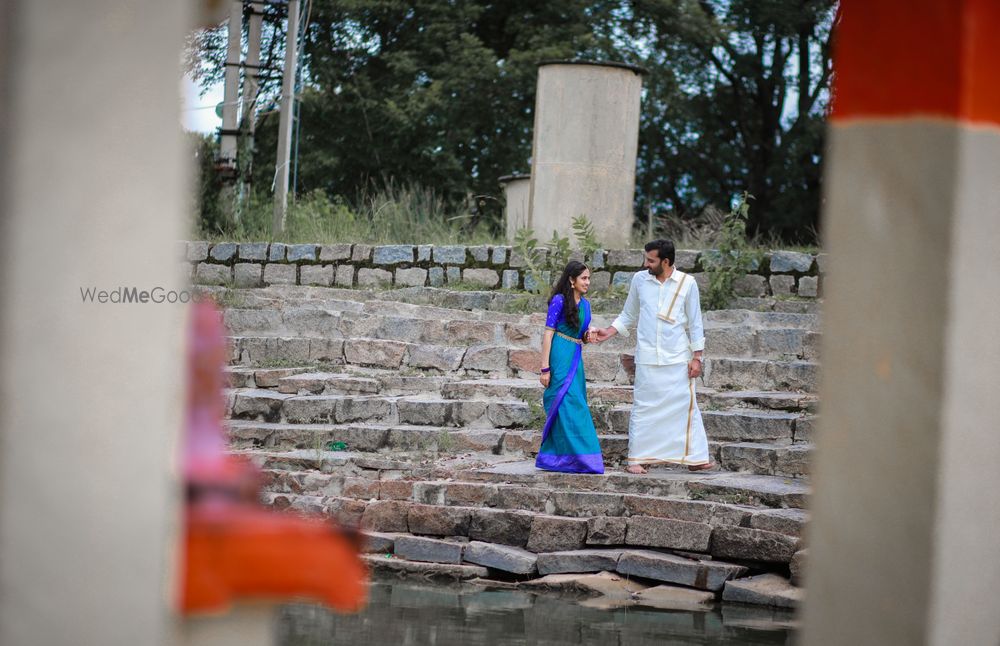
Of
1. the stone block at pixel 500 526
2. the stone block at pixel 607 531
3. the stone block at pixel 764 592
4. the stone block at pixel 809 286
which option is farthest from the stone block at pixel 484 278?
the stone block at pixel 764 592

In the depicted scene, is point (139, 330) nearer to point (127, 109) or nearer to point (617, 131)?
point (127, 109)

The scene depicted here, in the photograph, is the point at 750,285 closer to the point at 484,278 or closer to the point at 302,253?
the point at 484,278

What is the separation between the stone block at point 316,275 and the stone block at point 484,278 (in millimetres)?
1620

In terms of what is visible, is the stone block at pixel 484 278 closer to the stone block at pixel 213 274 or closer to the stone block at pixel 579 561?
the stone block at pixel 213 274

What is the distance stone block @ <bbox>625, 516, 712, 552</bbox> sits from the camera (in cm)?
642

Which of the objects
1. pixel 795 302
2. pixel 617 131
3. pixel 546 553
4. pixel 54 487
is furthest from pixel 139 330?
pixel 617 131

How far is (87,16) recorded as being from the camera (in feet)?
6.39

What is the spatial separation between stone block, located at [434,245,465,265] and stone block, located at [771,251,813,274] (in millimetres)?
3255

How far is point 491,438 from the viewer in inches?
324

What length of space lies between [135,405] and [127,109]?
1.72ft

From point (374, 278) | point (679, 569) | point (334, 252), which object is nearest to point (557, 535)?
point (679, 569)

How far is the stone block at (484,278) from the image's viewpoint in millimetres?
11844

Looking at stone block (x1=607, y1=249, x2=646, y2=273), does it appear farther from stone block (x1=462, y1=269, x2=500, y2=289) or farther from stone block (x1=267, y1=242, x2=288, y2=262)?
stone block (x1=267, y1=242, x2=288, y2=262)

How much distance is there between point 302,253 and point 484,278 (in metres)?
2.16
